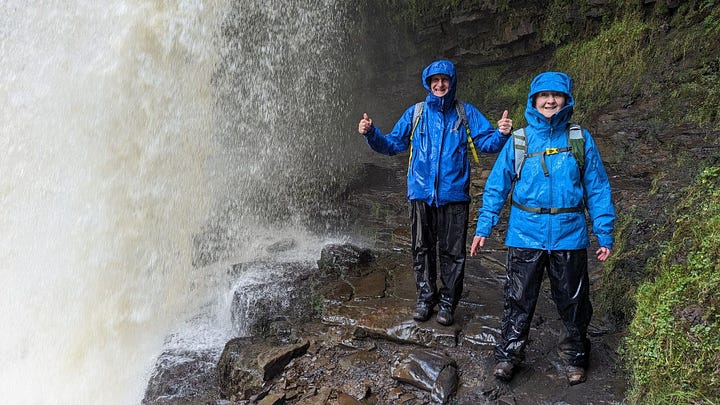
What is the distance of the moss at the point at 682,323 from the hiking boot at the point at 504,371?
0.84 meters

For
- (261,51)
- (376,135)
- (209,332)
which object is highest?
(261,51)

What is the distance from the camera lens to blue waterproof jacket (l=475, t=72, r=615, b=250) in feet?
10.4

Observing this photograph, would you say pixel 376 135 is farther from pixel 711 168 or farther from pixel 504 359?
pixel 711 168

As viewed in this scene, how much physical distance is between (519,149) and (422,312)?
6.45 ft

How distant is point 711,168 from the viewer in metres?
4.45

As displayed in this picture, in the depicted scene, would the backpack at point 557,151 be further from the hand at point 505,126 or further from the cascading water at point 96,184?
the cascading water at point 96,184

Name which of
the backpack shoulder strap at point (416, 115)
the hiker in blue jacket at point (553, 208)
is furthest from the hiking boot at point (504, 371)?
the backpack shoulder strap at point (416, 115)

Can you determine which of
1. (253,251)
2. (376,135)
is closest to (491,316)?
(376,135)

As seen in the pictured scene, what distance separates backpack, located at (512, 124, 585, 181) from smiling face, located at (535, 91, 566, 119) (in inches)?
7.7

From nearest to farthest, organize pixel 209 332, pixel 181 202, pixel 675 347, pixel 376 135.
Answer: pixel 675 347
pixel 376 135
pixel 209 332
pixel 181 202

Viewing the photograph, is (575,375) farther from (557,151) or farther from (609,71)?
(609,71)

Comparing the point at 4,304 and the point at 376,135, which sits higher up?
the point at 376,135

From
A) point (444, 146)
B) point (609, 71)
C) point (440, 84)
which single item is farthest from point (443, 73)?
point (609, 71)

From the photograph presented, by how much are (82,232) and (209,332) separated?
10.4 ft
